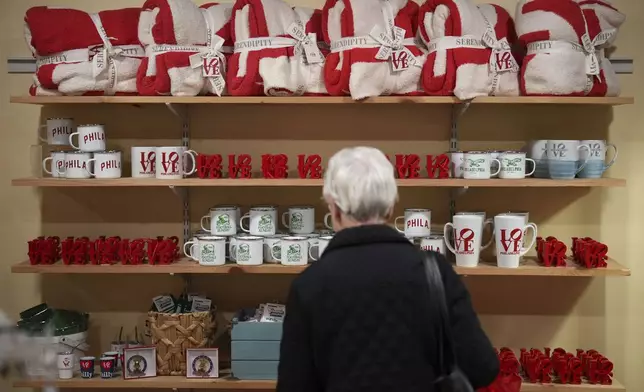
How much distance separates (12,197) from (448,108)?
5.79 ft

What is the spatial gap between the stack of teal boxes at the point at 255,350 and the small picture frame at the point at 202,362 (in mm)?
68

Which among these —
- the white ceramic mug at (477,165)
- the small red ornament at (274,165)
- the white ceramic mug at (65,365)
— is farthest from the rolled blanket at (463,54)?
the white ceramic mug at (65,365)

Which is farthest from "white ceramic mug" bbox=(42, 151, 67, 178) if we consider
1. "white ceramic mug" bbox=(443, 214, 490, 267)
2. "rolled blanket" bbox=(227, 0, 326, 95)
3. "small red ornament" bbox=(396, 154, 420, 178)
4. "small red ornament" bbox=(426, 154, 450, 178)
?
"white ceramic mug" bbox=(443, 214, 490, 267)

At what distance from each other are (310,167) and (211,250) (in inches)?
18.1

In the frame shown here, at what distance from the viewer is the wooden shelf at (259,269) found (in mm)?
2805

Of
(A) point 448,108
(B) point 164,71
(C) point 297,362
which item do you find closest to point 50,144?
(B) point 164,71

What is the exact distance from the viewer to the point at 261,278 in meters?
3.18

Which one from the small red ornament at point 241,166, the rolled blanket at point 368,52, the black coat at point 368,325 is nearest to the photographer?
the black coat at point 368,325

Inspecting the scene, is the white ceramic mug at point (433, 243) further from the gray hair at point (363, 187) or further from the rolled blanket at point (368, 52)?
Answer: the gray hair at point (363, 187)

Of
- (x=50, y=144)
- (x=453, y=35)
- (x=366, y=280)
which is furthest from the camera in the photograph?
(x=50, y=144)

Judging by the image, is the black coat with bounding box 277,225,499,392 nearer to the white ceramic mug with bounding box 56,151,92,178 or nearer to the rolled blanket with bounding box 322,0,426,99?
the rolled blanket with bounding box 322,0,426,99

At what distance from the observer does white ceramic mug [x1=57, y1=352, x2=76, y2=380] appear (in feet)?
9.45

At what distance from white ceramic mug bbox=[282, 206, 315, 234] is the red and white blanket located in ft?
2.91

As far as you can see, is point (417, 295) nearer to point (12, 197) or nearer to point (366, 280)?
point (366, 280)
